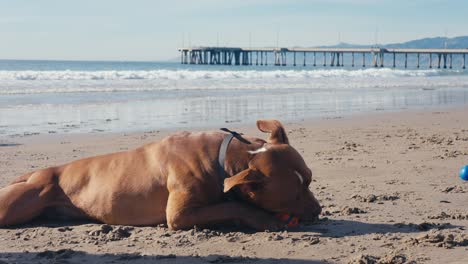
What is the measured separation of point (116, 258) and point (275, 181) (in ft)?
3.82

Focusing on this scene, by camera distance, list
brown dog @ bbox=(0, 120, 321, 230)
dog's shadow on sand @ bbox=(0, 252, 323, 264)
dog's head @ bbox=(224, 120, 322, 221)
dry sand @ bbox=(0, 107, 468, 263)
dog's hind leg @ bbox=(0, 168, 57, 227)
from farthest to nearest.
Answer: dog's hind leg @ bbox=(0, 168, 57, 227) < brown dog @ bbox=(0, 120, 321, 230) < dog's head @ bbox=(224, 120, 322, 221) < dry sand @ bbox=(0, 107, 468, 263) < dog's shadow on sand @ bbox=(0, 252, 323, 264)

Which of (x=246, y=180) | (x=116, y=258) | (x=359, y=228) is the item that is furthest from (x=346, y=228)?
(x=116, y=258)

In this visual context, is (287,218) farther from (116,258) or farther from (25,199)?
(25,199)

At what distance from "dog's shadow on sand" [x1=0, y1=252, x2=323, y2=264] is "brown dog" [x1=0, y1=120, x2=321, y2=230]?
47 cm

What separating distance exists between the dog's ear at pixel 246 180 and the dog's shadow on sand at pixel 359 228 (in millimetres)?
560

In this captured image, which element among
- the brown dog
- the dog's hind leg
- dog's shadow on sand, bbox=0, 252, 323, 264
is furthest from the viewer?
the dog's hind leg

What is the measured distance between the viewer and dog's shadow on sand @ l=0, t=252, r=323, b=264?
4383 millimetres

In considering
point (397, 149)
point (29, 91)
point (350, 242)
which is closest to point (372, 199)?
point (350, 242)

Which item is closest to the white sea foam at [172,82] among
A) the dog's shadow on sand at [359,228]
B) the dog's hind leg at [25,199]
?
the dog's hind leg at [25,199]

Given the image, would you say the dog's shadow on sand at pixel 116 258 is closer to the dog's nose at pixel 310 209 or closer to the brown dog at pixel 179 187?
the brown dog at pixel 179 187

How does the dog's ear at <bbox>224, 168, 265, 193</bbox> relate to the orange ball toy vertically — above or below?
above

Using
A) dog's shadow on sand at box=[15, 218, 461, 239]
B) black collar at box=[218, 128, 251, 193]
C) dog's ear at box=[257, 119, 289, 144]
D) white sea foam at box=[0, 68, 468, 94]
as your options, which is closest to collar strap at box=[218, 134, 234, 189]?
black collar at box=[218, 128, 251, 193]

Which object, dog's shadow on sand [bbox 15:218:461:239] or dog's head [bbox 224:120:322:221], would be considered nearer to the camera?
dog's head [bbox 224:120:322:221]

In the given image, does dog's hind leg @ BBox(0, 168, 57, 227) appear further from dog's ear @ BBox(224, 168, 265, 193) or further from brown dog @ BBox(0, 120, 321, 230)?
dog's ear @ BBox(224, 168, 265, 193)
